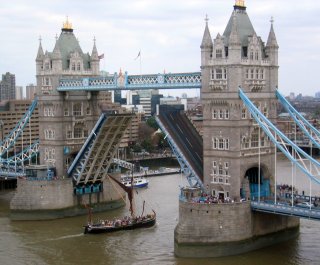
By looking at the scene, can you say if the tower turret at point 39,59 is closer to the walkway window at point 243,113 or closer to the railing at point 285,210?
the walkway window at point 243,113

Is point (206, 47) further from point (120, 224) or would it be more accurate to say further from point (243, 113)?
point (120, 224)

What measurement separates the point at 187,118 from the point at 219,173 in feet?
17.2

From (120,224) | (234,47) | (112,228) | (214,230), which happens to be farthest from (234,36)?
(112,228)

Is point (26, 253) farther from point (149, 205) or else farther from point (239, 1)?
point (239, 1)

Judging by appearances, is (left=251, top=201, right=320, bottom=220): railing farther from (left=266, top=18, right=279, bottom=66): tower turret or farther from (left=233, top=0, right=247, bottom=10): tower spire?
(left=233, top=0, right=247, bottom=10): tower spire

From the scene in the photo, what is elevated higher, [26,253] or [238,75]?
[238,75]

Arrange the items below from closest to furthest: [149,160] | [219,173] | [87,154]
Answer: [219,173] < [87,154] < [149,160]

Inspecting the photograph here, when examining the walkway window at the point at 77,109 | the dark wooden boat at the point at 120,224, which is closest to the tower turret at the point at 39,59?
the walkway window at the point at 77,109

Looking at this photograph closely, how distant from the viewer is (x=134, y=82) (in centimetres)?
→ 4816

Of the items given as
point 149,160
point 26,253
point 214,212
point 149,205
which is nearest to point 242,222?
point 214,212

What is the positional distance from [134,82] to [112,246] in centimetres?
1199

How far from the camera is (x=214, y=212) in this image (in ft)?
129

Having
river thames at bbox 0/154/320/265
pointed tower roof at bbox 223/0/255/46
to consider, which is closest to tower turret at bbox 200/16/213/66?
pointed tower roof at bbox 223/0/255/46

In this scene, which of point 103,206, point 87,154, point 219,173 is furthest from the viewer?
point 103,206
